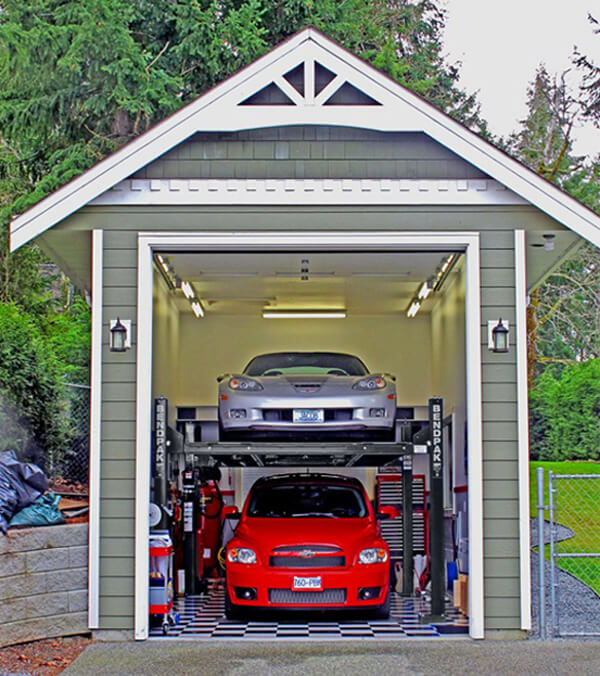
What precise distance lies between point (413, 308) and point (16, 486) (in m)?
7.79

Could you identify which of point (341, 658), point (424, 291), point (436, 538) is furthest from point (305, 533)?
point (424, 291)

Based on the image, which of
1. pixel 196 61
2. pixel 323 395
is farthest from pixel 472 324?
pixel 196 61

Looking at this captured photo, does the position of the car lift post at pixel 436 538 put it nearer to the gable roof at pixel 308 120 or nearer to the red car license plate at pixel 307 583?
the red car license plate at pixel 307 583

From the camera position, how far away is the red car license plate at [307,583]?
10305 mm

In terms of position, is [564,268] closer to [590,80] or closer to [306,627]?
[590,80]

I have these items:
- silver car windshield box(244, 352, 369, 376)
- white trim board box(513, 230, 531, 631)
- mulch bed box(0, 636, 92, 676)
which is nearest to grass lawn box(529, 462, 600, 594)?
silver car windshield box(244, 352, 369, 376)

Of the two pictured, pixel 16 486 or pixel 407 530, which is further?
pixel 407 530

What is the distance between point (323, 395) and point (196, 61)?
41.9 ft

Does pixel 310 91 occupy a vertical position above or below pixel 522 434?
above

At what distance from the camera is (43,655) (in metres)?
8.98

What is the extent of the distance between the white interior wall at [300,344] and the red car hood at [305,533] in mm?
5582

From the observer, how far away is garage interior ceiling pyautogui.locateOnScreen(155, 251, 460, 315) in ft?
39.8

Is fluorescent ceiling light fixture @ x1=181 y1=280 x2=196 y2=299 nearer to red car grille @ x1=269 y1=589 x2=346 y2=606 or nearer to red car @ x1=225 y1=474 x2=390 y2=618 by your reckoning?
red car @ x1=225 y1=474 x2=390 y2=618

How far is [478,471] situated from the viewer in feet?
31.4
